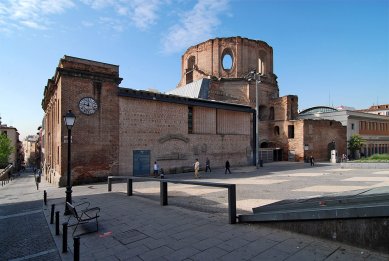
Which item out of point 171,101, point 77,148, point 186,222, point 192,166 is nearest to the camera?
point 186,222

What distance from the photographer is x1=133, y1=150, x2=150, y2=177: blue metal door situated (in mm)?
19328

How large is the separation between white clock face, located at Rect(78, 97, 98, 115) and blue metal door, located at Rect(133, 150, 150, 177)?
4323mm

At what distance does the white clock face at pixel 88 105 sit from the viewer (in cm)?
1679

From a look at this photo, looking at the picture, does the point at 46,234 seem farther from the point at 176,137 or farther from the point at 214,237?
the point at 176,137

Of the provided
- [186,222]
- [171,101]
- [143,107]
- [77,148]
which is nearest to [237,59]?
[171,101]

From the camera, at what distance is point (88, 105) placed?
670 inches

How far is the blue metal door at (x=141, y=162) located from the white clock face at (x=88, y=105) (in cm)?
432

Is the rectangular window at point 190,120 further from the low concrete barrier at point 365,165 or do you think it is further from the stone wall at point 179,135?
the low concrete barrier at point 365,165

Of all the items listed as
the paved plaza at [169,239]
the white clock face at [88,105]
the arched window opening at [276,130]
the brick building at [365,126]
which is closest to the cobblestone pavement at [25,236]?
the paved plaza at [169,239]

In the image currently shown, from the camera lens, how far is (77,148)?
16406 mm

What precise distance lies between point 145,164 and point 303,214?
16.0m

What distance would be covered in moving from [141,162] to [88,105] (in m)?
A: 5.69

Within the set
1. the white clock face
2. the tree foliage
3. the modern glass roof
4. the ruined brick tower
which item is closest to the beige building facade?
the white clock face

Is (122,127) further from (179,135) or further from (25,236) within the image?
(25,236)
